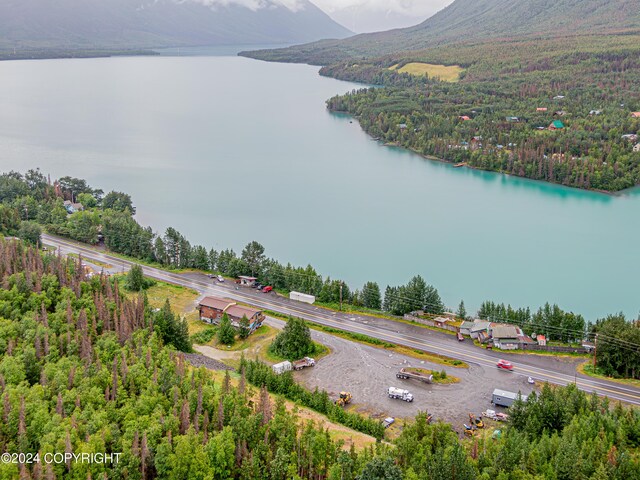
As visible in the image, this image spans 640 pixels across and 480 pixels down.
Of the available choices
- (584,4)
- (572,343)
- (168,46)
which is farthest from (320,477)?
(168,46)

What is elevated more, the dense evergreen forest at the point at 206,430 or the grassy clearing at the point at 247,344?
the dense evergreen forest at the point at 206,430

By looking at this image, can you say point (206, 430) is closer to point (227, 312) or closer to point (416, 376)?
point (416, 376)

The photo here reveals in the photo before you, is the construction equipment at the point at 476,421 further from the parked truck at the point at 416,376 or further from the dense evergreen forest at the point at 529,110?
the dense evergreen forest at the point at 529,110

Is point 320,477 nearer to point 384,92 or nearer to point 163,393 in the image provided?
point 163,393

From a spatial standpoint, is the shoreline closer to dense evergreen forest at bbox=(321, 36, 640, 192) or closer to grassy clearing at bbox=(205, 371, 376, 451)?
dense evergreen forest at bbox=(321, 36, 640, 192)

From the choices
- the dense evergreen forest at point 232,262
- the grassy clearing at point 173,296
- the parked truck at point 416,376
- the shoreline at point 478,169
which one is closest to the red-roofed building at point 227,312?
the grassy clearing at point 173,296

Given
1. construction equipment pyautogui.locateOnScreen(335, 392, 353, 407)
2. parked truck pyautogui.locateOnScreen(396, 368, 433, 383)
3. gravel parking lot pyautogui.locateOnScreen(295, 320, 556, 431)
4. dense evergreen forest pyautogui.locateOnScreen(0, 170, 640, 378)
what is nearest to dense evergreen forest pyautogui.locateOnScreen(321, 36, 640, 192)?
dense evergreen forest pyautogui.locateOnScreen(0, 170, 640, 378)
